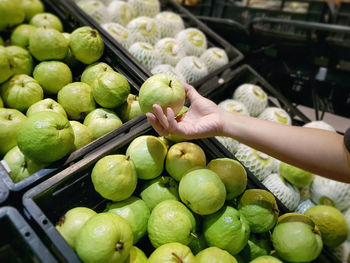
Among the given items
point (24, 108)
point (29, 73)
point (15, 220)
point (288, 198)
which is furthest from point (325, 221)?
point (29, 73)

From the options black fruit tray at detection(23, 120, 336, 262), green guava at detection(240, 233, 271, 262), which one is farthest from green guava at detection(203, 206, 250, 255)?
black fruit tray at detection(23, 120, 336, 262)

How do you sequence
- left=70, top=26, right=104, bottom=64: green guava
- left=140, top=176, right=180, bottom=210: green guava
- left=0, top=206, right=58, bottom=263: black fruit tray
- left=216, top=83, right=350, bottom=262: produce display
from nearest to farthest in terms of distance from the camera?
left=0, top=206, right=58, bottom=263: black fruit tray < left=140, top=176, right=180, bottom=210: green guava < left=70, top=26, right=104, bottom=64: green guava < left=216, top=83, right=350, bottom=262: produce display

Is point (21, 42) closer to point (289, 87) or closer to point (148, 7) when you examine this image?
point (148, 7)

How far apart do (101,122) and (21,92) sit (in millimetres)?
630

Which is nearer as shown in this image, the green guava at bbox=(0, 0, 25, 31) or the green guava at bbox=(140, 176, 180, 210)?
the green guava at bbox=(140, 176, 180, 210)

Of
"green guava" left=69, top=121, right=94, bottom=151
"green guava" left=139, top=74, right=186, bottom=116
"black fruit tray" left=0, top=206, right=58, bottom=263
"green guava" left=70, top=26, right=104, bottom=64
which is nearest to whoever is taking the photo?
"black fruit tray" left=0, top=206, right=58, bottom=263

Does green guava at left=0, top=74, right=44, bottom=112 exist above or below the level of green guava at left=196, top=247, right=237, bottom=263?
above

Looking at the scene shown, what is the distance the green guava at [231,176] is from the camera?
1589mm

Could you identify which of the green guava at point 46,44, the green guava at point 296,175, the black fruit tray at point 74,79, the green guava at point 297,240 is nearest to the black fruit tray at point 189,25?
the black fruit tray at point 74,79

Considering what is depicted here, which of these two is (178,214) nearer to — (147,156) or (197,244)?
(197,244)

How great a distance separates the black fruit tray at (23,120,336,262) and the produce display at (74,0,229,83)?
1.06m

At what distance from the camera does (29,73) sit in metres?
2.12

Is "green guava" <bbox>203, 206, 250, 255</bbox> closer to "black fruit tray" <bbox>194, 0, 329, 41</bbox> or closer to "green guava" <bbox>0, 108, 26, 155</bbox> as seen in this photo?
"green guava" <bbox>0, 108, 26, 155</bbox>

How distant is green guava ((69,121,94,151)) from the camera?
170cm
